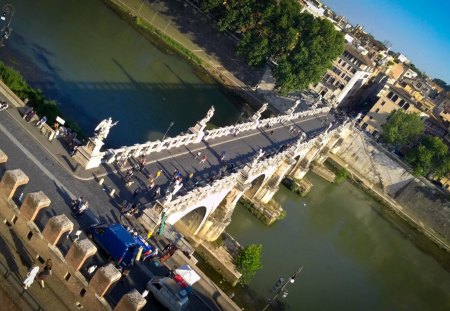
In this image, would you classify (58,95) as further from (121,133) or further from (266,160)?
(266,160)

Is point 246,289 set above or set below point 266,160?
below

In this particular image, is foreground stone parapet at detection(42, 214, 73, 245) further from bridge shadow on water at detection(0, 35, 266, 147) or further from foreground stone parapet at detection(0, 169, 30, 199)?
bridge shadow on water at detection(0, 35, 266, 147)

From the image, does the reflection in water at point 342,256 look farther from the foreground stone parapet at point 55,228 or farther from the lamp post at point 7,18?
the lamp post at point 7,18

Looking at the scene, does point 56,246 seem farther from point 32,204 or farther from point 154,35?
point 154,35

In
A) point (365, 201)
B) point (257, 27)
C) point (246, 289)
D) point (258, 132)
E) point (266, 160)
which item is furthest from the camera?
point (257, 27)

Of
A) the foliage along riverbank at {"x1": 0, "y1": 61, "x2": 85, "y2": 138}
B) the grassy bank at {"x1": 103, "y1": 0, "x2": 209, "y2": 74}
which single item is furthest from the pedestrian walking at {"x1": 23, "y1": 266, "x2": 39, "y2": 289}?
the grassy bank at {"x1": 103, "y1": 0, "x2": 209, "y2": 74}

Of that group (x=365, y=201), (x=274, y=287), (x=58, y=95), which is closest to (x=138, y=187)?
(x=274, y=287)

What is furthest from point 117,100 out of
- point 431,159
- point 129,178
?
point 431,159
